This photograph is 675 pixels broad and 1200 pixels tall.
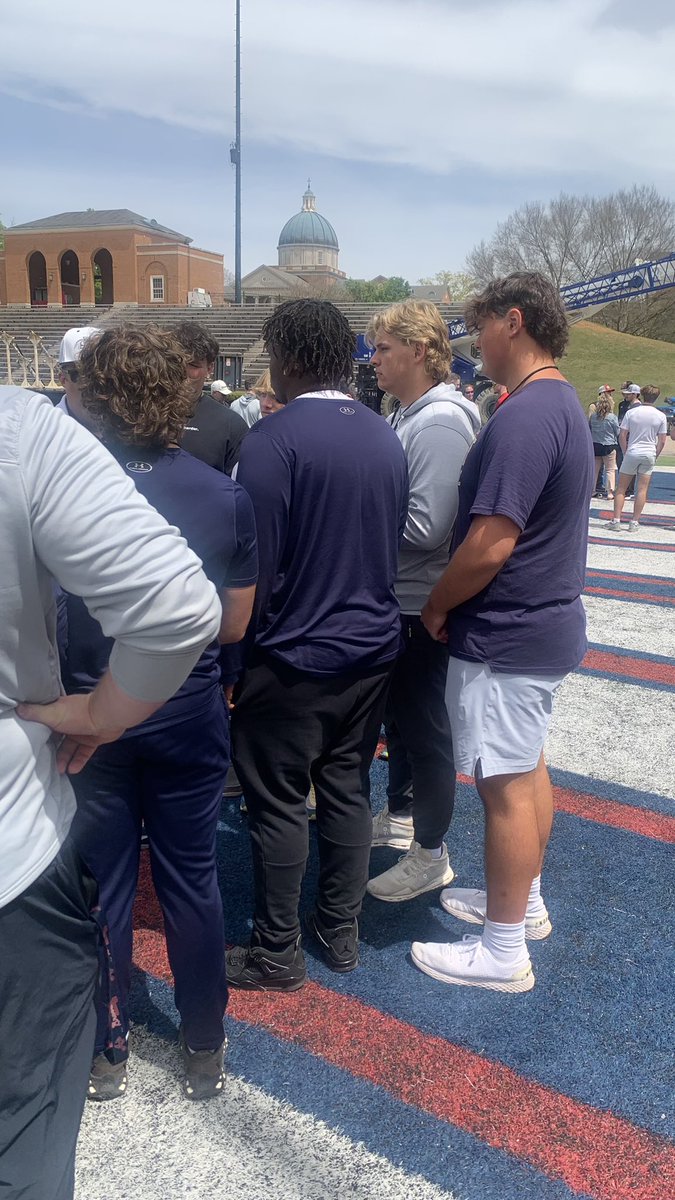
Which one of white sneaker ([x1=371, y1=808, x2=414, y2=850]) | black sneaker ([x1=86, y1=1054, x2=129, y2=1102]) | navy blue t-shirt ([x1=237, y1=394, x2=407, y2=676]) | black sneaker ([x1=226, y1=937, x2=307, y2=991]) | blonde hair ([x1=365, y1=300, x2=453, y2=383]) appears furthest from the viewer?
white sneaker ([x1=371, y1=808, x2=414, y2=850])

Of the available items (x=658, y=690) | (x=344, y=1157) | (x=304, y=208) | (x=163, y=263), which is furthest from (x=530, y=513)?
(x=304, y=208)

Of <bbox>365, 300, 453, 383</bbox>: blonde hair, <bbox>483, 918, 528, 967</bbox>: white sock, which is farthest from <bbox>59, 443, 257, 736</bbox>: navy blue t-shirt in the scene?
<bbox>483, 918, 528, 967</bbox>: white sock

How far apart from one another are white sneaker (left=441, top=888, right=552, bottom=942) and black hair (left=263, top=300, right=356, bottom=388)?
1.79 meters

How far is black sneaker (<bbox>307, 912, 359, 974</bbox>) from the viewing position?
8.64 feet

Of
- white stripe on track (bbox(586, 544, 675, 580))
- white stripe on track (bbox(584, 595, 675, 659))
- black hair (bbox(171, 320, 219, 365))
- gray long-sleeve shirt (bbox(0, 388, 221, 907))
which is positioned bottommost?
white stripe on track (bbox(586, 544, 675, 580))

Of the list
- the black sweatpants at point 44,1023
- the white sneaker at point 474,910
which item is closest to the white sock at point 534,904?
the white sneaker at point 474,910

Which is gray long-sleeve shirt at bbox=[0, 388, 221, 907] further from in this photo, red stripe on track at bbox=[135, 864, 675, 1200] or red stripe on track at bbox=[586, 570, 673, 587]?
red stripe on track at bbox=[586, 570, 673, 587]

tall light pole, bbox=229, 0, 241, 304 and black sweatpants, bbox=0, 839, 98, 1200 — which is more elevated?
tall light pole, bbox=229, 0, 241, 304

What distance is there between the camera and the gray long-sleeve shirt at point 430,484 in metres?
2.68

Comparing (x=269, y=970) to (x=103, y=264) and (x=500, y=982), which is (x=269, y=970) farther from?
(x=103, y=264)

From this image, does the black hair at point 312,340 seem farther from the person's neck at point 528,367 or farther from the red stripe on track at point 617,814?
the red stripe on track at point 617,814

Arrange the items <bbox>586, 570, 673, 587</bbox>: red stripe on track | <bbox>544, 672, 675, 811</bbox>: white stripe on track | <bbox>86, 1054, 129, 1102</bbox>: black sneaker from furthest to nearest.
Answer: <bbox>586, 570, 673, 587</bbox>: red stripe on track
<bbox>544, 672, 675, 811</bbox>: white stripe on track
<bbox>86, 1054, 129, 1102</bbox>: black sneaker

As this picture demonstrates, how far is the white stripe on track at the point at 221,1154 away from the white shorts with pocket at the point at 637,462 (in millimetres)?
10259

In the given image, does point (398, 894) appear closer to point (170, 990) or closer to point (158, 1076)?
point (170, 990)
